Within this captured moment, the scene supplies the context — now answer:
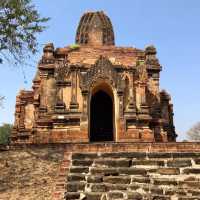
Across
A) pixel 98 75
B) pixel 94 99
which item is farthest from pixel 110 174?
pixel 94 99

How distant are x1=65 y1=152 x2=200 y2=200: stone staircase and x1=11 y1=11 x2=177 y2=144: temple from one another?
22.0ft

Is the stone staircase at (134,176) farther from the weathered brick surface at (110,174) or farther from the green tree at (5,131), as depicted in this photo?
the green tree at (5,131)

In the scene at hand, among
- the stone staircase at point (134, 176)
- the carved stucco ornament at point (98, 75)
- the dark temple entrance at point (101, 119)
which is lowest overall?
the stone staircase at point (134, 176)

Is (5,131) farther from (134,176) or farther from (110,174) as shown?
(134,176)

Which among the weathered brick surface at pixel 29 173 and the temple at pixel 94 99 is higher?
the temple at pixel 94 99

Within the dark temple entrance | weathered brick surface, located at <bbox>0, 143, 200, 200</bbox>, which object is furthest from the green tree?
weathered brick surface, located at <bbox>0, 143, 200, 200</bbox>

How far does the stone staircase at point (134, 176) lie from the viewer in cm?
611

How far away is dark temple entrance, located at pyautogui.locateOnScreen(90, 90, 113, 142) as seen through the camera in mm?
16906

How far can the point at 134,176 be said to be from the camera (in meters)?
6.57

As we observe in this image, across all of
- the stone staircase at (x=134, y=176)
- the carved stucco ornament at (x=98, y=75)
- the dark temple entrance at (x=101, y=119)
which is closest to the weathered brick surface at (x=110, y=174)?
the stone staircase at (x=134, y=176)

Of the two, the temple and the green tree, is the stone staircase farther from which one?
the green tree

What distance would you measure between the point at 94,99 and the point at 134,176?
10.4 m

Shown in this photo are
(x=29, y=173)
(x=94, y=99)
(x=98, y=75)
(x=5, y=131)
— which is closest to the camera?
(x=29, y=173)

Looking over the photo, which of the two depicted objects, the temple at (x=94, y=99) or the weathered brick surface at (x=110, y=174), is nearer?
the weathered brick surface at (x=110, y=174)
